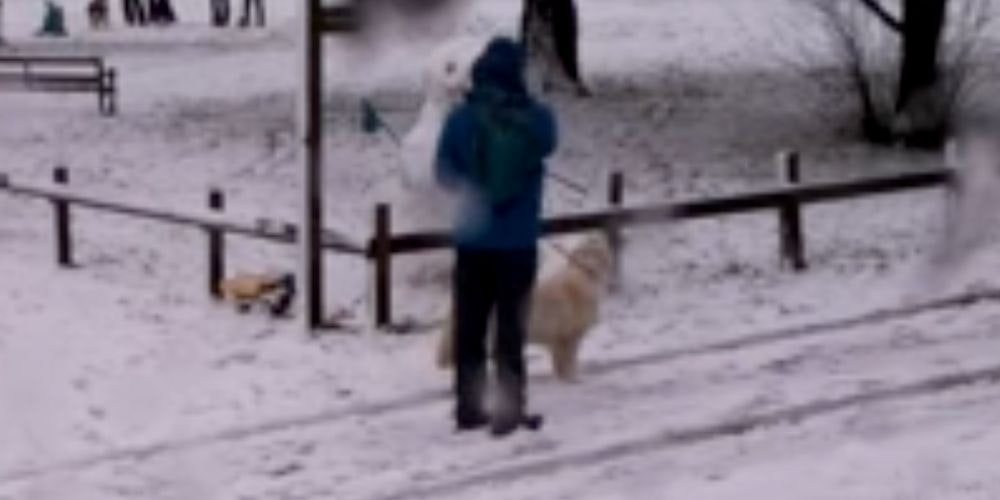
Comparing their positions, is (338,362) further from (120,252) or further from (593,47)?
(593,47)

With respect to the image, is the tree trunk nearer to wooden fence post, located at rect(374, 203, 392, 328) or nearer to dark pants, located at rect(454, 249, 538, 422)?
wooden fence post, located at rect(374, 203, 392, 328)

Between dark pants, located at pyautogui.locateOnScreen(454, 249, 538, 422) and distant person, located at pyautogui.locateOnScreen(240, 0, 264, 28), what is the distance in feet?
108

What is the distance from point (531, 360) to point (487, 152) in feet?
7.66

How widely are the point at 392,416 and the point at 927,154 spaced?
1404cm

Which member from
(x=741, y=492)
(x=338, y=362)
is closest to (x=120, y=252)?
(x=338, y=362)

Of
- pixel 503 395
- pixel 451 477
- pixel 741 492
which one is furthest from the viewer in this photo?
pixel 503 395

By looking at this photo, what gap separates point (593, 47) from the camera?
1407 inches

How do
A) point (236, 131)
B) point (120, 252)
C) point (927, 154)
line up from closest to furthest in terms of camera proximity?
point (120, 252), point (927, 154), point (236, 131)

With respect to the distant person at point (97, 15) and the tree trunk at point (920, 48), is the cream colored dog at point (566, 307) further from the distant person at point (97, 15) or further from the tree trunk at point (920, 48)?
the distant person at point (97, 15)

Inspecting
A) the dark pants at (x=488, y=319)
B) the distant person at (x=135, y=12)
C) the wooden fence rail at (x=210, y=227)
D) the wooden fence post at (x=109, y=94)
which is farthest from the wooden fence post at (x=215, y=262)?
the distant person at (x=135, y=12)

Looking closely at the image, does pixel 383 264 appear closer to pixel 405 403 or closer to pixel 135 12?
pixel 405 403

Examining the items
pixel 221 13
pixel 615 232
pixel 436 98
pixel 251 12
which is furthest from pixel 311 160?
pixel 221 13

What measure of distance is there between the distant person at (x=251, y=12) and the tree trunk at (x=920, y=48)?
20413mm

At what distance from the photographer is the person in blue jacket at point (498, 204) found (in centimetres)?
877
